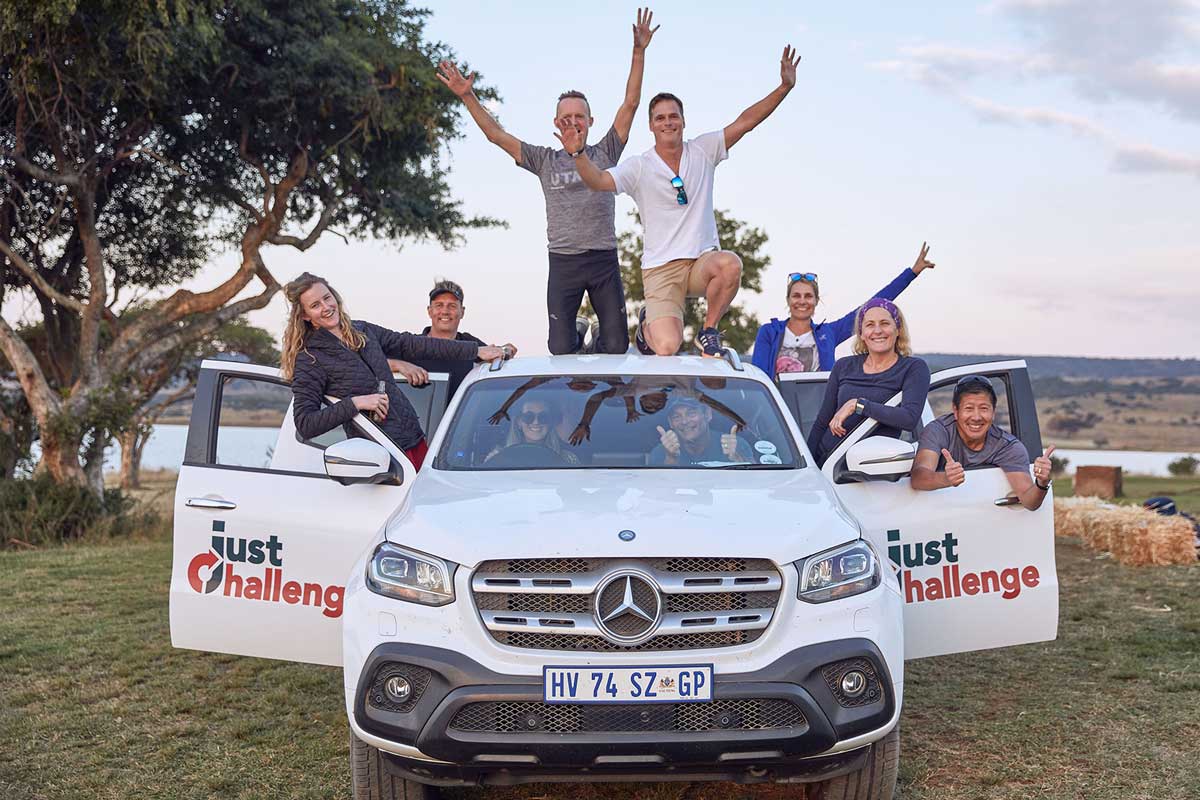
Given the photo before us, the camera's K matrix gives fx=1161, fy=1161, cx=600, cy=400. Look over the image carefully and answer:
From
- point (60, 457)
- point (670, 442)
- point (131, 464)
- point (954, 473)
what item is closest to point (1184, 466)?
point (131, 464)

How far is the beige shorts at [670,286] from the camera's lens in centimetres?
651

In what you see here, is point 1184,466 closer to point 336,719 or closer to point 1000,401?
point 1000,401

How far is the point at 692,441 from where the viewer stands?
460cm

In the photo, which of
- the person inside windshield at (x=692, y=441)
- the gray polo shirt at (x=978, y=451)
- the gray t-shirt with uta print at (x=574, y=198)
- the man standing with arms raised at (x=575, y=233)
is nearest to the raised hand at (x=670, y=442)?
the person inside windshield at (x=692, y=441)

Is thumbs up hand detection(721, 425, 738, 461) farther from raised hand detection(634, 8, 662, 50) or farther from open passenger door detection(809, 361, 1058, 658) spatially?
raised hand detection(634, 8, 662, 50)

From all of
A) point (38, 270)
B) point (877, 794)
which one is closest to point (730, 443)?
point (877, 794)

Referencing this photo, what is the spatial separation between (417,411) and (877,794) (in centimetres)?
325

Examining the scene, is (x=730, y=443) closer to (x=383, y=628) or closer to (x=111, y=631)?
(x=383, y=628)

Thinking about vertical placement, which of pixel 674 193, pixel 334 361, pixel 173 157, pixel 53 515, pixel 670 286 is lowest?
pixel 53 515

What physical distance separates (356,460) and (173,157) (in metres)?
15.2

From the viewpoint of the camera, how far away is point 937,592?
15.2 ft

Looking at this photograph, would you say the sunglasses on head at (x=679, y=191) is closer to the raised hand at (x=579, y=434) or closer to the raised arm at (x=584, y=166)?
the raised arm at (x=584, y=166)

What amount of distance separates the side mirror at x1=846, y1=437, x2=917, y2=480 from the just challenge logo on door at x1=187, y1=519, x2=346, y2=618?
2069 mm

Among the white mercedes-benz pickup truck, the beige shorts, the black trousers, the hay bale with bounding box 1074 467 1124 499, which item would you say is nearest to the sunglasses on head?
the beige shorts
